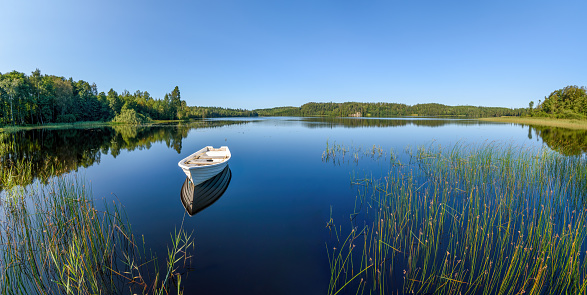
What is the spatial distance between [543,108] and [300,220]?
96.7 meters

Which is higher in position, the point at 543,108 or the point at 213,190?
the point at 543,108

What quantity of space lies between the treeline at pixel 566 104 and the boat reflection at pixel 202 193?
76.0m

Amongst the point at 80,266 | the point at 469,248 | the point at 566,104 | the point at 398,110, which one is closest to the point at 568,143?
the point at 469,248

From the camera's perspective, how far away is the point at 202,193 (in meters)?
9.43

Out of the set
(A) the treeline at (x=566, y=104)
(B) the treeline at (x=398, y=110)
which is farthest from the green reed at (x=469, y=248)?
(B) the treeline at (x=398, y=110)

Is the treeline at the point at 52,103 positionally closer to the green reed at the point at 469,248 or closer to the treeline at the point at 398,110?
the green reed at the point at 469,248

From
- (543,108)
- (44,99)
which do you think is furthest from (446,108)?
(44,99)

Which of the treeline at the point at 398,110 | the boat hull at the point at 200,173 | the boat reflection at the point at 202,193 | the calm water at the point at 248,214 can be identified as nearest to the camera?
the calm water at the point at 248,214

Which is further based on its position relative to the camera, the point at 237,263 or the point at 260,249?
the point at 260,249

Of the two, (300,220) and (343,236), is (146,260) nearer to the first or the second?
(300,220)

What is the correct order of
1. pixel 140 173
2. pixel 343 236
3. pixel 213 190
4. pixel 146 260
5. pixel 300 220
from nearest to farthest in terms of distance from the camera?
pixel 146 260
pixel 343 236
pixel 300 220
pixel 213 190
pixel 140 173

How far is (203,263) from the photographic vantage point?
5.04 m

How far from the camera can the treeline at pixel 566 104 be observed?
49531mm

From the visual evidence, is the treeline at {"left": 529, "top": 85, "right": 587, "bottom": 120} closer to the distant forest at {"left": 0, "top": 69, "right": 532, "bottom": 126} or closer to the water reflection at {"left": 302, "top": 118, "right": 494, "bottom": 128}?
the distant forest at {"left": 0, "top": 69, "right": 532, "bottom": 126}
